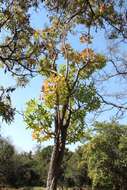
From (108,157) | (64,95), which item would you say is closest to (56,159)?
(64,95)

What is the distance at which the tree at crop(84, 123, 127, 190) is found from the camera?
2319 inches

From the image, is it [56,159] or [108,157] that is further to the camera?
[108,157]

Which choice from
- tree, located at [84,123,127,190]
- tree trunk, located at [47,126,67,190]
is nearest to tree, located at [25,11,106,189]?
tree trunk, located at [47,126,67,190]

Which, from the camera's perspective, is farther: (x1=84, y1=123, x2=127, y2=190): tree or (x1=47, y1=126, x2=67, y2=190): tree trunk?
(x1=84, y1=123, x2=127, y2=190): tree

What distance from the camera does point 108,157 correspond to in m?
59.3

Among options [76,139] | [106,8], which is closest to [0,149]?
[76,139]

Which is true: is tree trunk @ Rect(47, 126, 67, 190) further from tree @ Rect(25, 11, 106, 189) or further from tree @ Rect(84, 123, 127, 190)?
tree @ Rect(84, 123, 127, 190)

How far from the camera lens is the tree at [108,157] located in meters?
58.9

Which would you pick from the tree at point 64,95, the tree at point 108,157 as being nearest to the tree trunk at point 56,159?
the tree at point 64,95

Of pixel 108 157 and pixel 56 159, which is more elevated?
pixel 108 157

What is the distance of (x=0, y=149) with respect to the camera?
7600cm

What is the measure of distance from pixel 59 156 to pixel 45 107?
380cm

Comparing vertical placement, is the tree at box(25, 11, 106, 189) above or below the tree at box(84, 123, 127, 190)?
below

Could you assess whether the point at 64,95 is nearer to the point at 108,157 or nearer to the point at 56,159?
the point at 56,159
